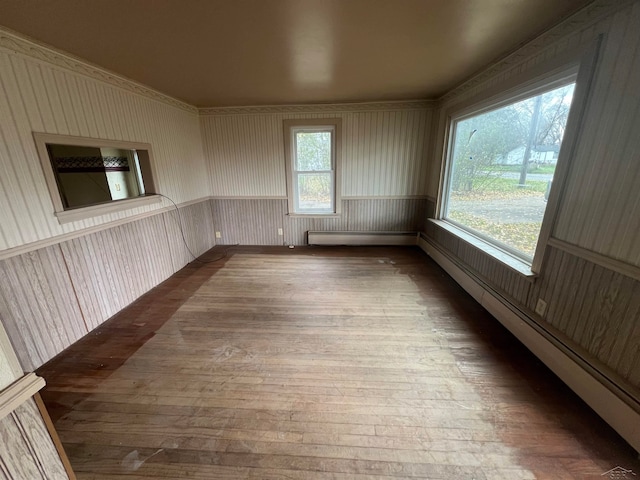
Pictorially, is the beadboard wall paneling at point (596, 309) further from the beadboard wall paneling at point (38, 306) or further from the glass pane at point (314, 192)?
the beadboard wall paneling at point (38, 306)

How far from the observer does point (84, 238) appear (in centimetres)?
254

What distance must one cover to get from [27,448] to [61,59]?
9.75 ft

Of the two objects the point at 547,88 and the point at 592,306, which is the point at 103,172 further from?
the point at 592,306

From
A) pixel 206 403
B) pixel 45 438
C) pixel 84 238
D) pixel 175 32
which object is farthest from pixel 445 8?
pixel 84 238

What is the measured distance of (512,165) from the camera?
102 inches

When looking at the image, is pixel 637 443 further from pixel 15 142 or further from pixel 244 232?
pixel 244 232

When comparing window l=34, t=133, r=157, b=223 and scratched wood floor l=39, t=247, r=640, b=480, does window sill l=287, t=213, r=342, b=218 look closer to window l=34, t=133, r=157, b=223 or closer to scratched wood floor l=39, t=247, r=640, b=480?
scratched wood floor l=39, t=247, r=640, b=480

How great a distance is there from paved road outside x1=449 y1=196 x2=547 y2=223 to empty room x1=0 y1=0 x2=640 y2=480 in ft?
0.10

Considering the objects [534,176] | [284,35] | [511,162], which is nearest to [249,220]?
[284,35]

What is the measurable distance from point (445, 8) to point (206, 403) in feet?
10.3

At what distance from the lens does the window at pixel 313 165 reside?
4.63 meters

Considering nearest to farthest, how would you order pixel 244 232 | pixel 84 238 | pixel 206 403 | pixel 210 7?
pixel 210 7
pixel 206 403
pixel 84 238
pixel 244 232

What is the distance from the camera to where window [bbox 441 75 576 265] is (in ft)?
7.01

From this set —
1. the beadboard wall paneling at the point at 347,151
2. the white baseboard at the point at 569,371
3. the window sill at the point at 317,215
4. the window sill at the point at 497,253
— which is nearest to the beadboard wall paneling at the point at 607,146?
the window sill at the point at 497,253
